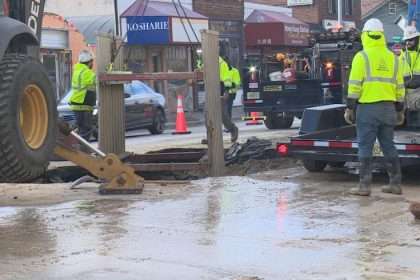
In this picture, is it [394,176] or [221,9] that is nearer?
[394,176]

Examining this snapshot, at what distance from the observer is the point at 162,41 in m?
29.8

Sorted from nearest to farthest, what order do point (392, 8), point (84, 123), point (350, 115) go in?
point (350, 115)
point (84, 123)
point (392, 8)

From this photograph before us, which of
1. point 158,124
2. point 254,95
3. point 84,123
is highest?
point 254,95

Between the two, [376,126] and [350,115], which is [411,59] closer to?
[350,115]

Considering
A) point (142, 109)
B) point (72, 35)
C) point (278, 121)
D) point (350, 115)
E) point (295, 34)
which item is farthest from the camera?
point (295, 34)

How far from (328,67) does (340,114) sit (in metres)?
8.40

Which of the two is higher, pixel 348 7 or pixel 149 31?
pixel 348 7

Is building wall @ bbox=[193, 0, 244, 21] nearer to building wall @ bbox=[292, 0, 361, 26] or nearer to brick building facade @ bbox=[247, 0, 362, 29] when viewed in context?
brick building facade @ bbox=[247, 0, 362, 29]

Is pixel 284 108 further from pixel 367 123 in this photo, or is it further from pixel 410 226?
pixel 410 226

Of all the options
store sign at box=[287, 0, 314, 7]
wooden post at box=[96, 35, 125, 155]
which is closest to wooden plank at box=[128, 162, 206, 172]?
wooden post at box=[96, 35, 125, 155]

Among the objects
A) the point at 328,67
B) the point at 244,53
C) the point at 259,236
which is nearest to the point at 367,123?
the point at 259,236

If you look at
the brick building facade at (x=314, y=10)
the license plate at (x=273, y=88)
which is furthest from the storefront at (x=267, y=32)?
the license plate at (x=273, y=88)

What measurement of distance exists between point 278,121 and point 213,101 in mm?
10286

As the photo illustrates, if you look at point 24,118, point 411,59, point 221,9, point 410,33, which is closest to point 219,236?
point 24,118
